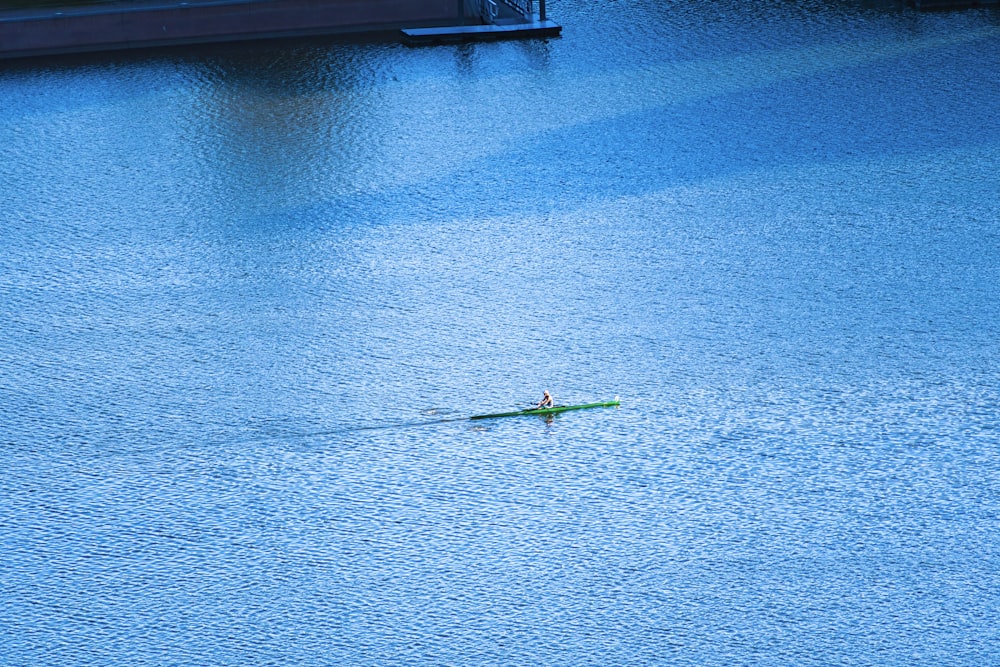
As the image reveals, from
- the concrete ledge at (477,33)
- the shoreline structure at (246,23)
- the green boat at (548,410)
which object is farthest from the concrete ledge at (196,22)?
the green boat at (548,410)

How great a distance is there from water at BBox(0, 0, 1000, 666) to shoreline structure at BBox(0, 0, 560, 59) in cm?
184

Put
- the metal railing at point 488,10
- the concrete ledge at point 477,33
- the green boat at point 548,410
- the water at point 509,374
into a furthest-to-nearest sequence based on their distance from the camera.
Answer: the metal railing at point 488,10 → the concrete ledge at point 477,33 → the green boat at point 548,410 → the water at point 509,374

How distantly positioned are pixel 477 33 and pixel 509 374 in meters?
5.74

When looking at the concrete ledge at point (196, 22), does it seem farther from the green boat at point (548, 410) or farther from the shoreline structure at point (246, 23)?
the green boat at point (548, 410)

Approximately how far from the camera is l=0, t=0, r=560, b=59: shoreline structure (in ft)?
34.0

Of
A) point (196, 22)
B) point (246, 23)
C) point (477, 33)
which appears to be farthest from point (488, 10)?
point (196, 22)

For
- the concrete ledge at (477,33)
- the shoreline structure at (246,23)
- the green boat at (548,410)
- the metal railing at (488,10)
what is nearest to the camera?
the green boat at (548,410)

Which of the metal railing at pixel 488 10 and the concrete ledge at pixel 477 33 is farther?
the metal railing at pixel 488 10

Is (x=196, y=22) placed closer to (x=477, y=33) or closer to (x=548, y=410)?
(x=477, y=33)

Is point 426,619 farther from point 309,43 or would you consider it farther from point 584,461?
point 309,43

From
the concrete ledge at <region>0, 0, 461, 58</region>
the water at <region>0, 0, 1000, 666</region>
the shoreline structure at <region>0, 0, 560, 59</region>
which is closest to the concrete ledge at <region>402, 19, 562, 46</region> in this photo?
the shoreline structure at <region>0, 0, 560, 59</region>

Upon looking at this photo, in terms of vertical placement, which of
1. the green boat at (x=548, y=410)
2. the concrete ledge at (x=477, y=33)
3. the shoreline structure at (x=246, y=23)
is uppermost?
the shoreline structure at (x=246, y=23)

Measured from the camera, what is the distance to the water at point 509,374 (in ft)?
11.9

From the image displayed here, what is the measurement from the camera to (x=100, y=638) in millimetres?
3533
